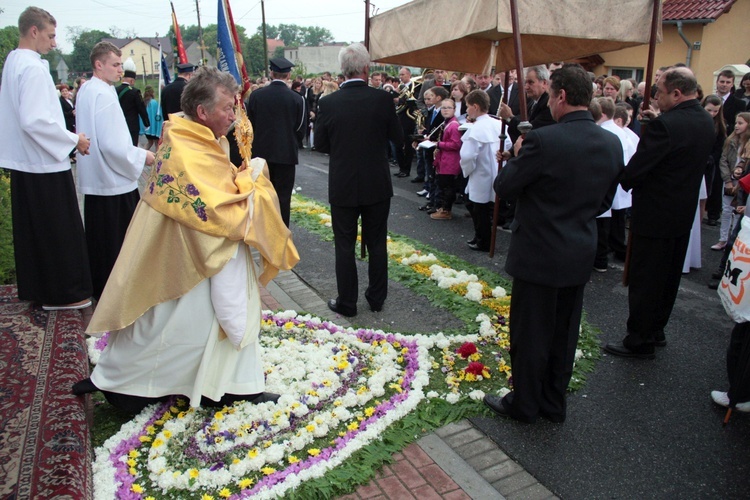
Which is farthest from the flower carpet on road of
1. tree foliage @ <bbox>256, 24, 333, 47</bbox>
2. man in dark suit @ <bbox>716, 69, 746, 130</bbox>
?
tree foliage @ <bbox>256, 24, 333, 47</bbox>

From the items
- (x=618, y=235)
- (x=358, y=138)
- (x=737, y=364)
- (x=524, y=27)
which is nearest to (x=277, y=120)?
(x=358, y=138)

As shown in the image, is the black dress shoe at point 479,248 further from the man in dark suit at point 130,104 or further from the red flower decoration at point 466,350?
the man in dark suit at point 130,104

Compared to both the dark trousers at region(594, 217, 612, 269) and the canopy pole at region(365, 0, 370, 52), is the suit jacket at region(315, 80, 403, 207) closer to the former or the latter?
the canopy pole at region(365, 0, 370, 52)

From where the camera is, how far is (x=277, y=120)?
7270mm

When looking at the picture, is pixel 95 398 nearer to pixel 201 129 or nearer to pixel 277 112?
pixel 201 129

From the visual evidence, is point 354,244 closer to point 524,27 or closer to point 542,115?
point 542,115

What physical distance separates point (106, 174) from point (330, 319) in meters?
2.34

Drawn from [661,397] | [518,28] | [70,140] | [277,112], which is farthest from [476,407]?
[277,112]

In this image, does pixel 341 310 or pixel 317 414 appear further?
pixel 341 310

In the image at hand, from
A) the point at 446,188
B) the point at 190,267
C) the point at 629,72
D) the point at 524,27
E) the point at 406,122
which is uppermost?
the point at 629,72

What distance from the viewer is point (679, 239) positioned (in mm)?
4590

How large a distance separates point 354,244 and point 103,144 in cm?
232

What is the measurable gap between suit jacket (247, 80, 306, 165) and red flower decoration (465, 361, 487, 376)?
3.98 metres

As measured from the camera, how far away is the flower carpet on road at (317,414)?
10.6 ft
